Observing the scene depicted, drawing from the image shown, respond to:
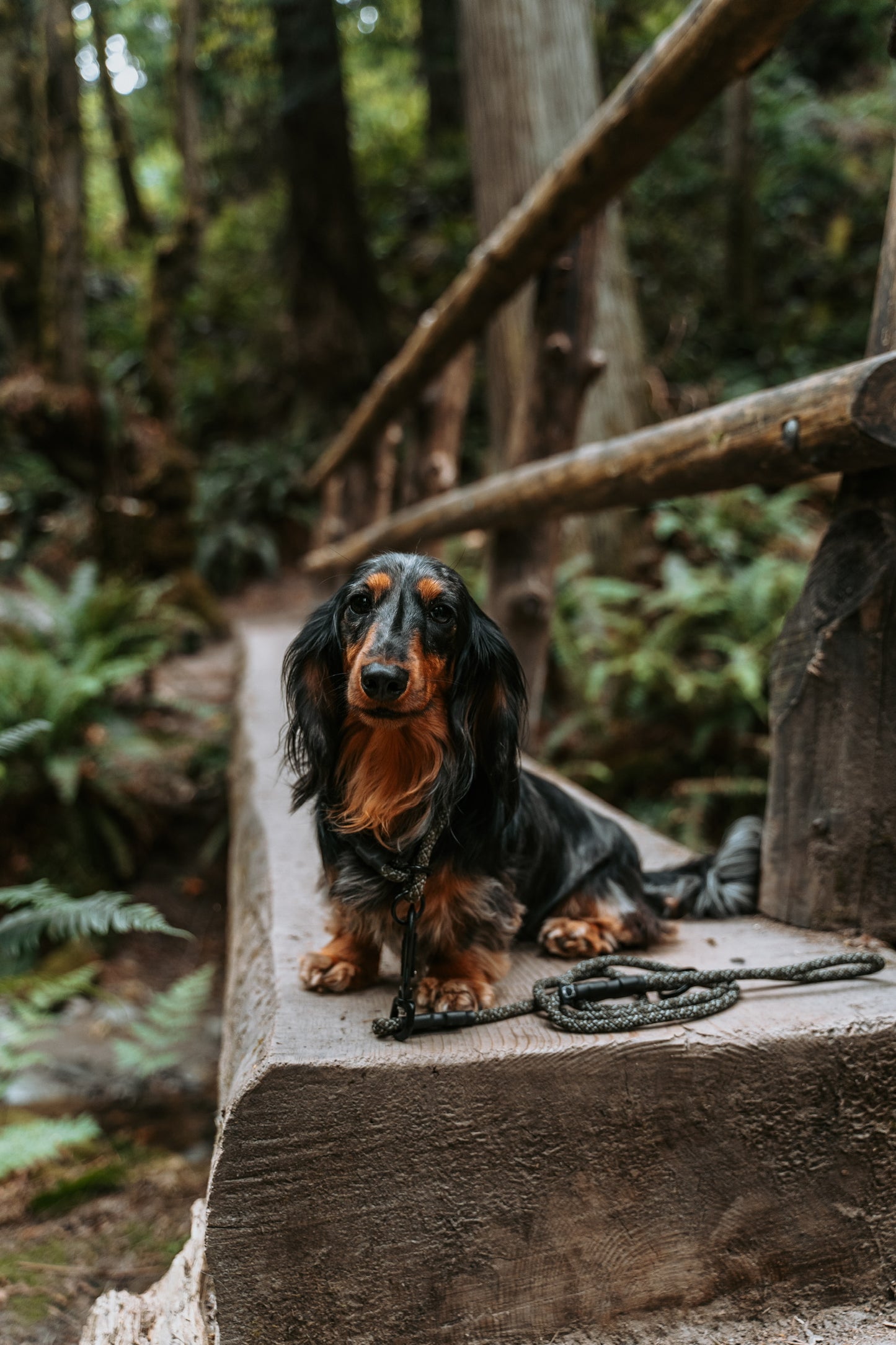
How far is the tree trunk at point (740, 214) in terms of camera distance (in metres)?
9.91

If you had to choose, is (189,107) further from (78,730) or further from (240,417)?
(78,730)

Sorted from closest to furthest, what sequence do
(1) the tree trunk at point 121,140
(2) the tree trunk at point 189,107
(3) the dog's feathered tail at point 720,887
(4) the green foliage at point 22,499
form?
(3) the dog's feathered tail at point 720,887
(2) the tree trunk at point 189,107
(4) the green foliage at point 22,499
(1) the tree trunk at point 121,140

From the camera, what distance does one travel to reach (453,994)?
174cm

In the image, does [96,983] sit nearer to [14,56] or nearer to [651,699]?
[651,699]

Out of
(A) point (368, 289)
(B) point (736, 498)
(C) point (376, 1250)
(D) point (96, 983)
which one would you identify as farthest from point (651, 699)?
(A) point (368, 289)

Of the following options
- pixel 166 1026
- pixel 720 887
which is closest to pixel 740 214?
pixel 720 887

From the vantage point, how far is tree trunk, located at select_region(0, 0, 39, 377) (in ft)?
28.3

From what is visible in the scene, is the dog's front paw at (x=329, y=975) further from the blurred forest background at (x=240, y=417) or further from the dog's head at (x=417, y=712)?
the blurred forest background at (x=240, y=417)

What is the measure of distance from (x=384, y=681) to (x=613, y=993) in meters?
0.76

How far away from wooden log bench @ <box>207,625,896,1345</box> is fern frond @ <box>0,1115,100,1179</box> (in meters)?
0.91

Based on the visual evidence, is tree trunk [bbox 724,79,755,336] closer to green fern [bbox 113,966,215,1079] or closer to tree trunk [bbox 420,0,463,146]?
tree trunk [bbox 420,0,463,146]

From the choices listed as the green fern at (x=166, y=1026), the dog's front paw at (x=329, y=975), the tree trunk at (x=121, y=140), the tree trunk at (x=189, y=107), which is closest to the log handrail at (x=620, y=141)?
the dog's front paw at (x=329, y=975)

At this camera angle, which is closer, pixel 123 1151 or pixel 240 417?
pixel 123 1151

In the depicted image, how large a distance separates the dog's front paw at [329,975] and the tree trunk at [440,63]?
43.9ft
